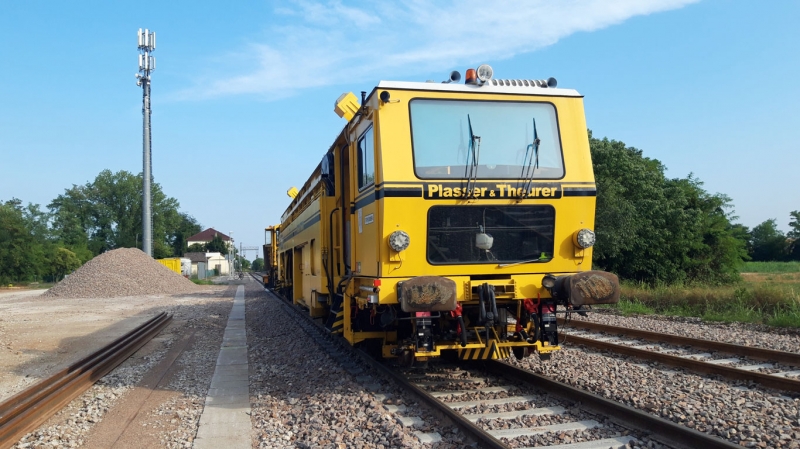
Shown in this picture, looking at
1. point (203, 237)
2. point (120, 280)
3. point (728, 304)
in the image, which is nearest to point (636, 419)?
point (728, 304)

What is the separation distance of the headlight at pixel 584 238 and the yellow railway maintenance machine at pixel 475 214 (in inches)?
0.4

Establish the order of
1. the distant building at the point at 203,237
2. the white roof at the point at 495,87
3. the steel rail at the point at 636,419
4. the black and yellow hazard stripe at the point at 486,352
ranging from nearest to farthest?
the steel rail at the point at 636,419, the black and yellow hazard stripe at the point at 486,352, the white roof at the point at 495,87, the distant building at the point at 203,237

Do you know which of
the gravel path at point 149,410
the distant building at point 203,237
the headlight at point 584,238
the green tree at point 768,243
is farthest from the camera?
the distant building at point 203,237

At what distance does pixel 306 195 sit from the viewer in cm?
1218

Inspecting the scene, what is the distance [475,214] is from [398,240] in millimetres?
939

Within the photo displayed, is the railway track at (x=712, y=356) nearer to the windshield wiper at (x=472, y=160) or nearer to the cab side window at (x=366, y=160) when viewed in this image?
the windshield wiper at (x=472, y=160)

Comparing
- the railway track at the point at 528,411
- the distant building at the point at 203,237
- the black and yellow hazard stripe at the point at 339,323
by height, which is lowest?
the railway track at the point at 528,411

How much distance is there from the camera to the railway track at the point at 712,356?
21.2ft

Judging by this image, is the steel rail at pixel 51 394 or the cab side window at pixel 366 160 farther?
the cab side window at pixel 366 160

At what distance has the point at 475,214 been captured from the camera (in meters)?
6.39

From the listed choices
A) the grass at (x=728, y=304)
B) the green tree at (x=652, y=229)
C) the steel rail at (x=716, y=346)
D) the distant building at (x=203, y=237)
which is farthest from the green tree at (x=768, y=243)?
the distant building at (x=203, y=237)

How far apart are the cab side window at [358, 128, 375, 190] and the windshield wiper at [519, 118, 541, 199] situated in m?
1.63

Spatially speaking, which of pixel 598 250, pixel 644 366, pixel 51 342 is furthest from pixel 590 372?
pixel 598 250

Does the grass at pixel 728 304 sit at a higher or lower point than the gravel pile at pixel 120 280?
lower
